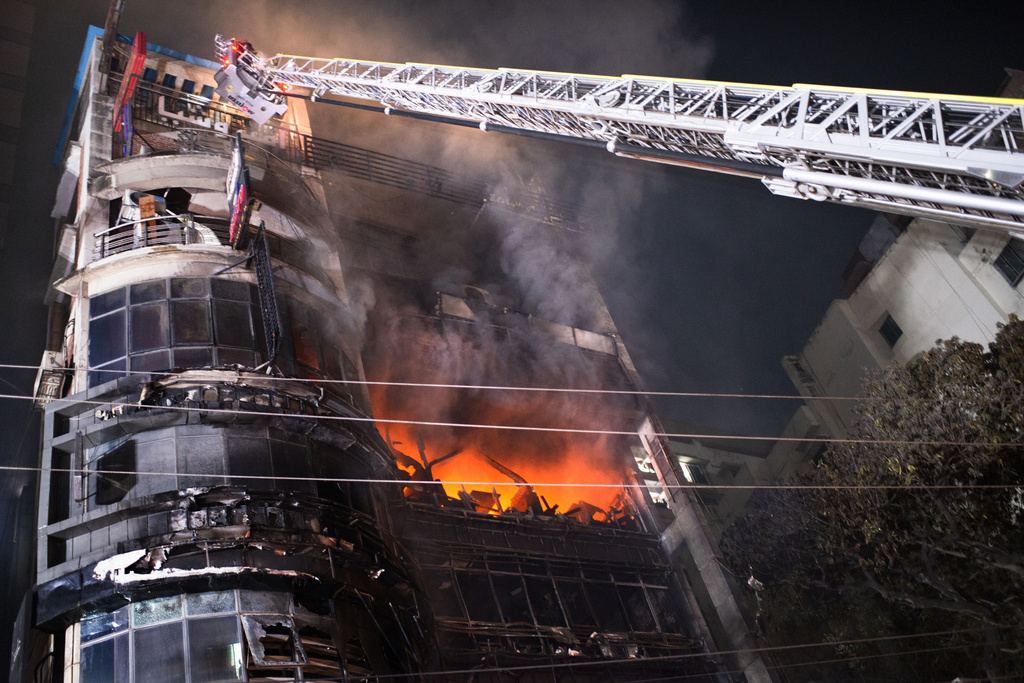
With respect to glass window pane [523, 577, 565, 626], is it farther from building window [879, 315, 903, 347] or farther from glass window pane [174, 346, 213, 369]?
building window [879, 315, 903, 347]

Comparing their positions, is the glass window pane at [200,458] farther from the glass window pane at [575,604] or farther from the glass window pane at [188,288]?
the glass window pane at [575,604]

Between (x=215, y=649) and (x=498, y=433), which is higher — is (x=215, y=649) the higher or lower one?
the lower one

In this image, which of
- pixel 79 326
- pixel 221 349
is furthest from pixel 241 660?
pixel 79 326

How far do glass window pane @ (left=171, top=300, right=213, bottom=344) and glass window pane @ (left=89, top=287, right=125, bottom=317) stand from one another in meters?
1.48

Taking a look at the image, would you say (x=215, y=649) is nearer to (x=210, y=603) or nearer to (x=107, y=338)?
(x=210, y=603)

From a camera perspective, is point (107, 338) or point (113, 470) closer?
point (113, 470)

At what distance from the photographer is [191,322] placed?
19.6 meters

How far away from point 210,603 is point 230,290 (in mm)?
8799

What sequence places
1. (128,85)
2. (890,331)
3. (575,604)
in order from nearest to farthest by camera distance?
(575,604)
(128,85)
(890,331)

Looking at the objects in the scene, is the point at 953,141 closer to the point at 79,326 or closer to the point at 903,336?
the point at 79,326


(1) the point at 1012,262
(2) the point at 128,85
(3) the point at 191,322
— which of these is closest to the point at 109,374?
(3) the point at 191,322

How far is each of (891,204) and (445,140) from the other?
3198 centimetres

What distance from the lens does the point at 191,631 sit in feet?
46.8

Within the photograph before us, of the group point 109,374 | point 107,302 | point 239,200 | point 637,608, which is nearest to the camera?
point 109,374
